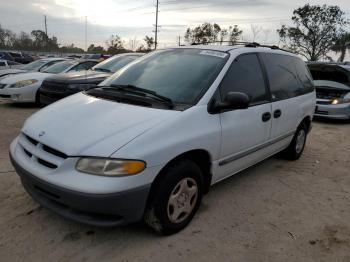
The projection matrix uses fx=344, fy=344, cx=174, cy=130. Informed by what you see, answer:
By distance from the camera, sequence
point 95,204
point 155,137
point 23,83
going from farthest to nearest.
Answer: point 23,83 → point 155,137 → point 95,204

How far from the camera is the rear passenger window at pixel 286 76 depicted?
14.4 feet

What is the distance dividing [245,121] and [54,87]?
5.13 meters

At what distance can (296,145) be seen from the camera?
17.8 feet

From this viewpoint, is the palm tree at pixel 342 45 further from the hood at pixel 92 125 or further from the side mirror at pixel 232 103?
the hood at pixel 92 125

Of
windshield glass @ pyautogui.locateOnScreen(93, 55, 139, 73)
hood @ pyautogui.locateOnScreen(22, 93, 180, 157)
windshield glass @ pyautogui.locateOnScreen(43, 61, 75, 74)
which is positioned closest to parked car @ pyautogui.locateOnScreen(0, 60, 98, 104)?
windshield glass @ pyautogui.locateOnScreen(43, 61, 75, 74)

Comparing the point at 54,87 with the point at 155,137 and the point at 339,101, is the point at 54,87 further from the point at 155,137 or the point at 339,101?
the point at 339,101

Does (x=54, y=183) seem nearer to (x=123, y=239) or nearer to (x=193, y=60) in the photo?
(x=123, y=239)

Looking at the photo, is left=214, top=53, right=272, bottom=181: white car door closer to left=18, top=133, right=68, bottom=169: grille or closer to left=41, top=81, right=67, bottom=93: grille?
left=18, top=133, right=68, bottom=169: grille

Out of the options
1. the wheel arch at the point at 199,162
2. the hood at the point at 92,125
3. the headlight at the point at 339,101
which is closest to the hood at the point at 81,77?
the hood at the point at 92,125

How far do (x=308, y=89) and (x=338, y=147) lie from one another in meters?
1.90

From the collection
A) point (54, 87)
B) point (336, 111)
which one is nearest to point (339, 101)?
point (336, 111)

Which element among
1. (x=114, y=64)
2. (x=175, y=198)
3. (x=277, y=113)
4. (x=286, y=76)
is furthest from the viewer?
(x=114, y=64)

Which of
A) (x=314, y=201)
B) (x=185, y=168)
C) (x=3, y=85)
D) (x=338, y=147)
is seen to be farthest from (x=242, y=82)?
(x=3, y=85)

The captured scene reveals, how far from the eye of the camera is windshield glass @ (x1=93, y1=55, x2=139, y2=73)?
28.8 ft
